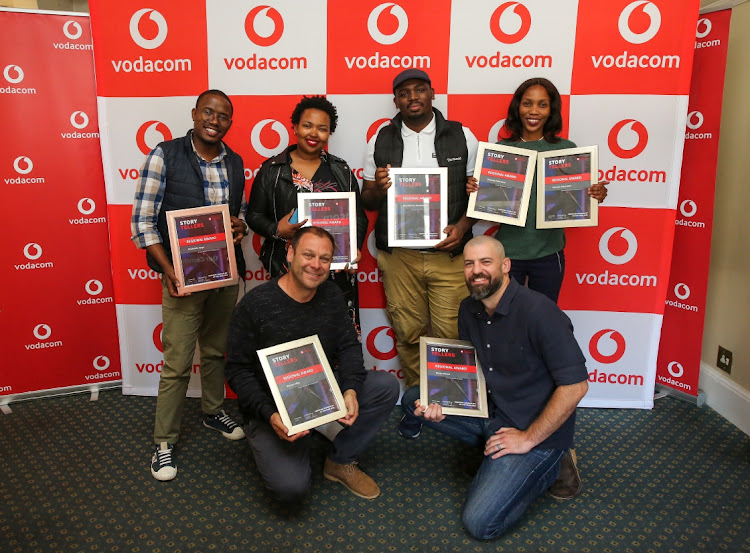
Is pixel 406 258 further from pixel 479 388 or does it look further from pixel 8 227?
pixel 8 227

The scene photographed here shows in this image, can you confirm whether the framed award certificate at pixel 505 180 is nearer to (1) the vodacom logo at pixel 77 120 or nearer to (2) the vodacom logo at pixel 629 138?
(2) the vodacom logo at pixel 629 138

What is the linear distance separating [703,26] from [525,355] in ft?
7.73

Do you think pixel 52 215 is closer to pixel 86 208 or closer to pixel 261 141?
pixel 86 208

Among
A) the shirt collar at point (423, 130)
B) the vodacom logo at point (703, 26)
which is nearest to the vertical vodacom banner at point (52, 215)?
the shirt collar at point (423, 130)

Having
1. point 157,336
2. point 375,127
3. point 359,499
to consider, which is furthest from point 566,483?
point 157,336

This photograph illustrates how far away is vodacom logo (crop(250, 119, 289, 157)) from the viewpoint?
3.34 meters

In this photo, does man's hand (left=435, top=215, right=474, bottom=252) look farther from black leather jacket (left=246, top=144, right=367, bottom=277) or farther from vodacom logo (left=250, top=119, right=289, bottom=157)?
vodacom logo (left=250, top=119, right=289, bottom=157)

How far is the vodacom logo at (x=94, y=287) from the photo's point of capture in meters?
3.58

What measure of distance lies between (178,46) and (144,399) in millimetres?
2193

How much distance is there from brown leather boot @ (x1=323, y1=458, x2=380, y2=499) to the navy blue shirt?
0.63 m

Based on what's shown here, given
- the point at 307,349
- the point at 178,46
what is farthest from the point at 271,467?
the point at 178,46

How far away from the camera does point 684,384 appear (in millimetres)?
3580

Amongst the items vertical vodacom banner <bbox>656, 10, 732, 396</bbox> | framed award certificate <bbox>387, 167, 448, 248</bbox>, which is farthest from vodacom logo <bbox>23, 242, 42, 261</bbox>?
vertical vodacom banner <bbox>656, 10, 732, 396</bbox>

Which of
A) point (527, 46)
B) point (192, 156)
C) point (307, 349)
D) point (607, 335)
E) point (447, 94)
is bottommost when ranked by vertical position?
point (607, 335)
